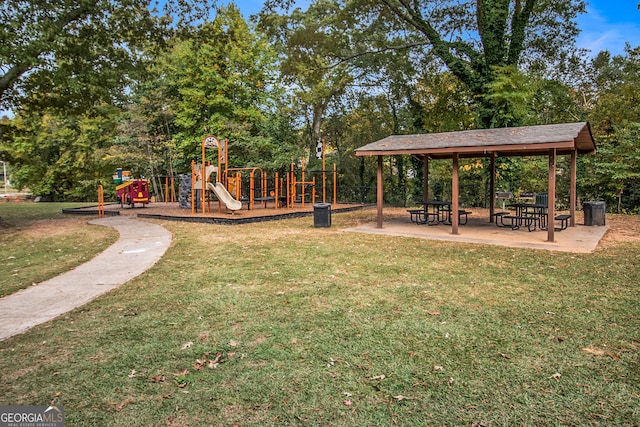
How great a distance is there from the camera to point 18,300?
444 cm

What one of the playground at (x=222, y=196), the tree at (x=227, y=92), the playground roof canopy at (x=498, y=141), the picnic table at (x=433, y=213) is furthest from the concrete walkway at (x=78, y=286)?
the tree at (x=227, y=92)

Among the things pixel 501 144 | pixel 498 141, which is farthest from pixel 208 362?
pixel 498 141

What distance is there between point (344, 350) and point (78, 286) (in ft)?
12.5

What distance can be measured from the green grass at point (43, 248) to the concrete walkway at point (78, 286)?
264 mm

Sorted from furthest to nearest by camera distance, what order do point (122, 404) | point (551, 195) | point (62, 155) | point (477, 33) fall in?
point (62, 155), point (477, 33), point (551, 195), point (122, 404)

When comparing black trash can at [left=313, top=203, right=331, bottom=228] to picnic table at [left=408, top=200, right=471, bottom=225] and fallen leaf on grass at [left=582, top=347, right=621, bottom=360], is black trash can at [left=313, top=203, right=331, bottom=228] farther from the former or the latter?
fallen leaf on grass at [left=582, top=347, right=621, bottom=360]

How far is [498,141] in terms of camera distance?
9000 mm

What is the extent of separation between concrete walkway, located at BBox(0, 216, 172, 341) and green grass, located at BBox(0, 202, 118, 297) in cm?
26

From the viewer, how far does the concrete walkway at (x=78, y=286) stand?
12.8ft

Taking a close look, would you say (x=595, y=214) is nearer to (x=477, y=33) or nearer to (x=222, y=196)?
(x=477, y=33)

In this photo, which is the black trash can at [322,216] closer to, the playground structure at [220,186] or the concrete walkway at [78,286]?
the playground structure at [220,186]

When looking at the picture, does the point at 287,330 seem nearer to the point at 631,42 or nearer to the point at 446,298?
the point at 446,298

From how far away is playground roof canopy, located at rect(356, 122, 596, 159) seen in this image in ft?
27.0

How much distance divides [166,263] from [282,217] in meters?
7.43
